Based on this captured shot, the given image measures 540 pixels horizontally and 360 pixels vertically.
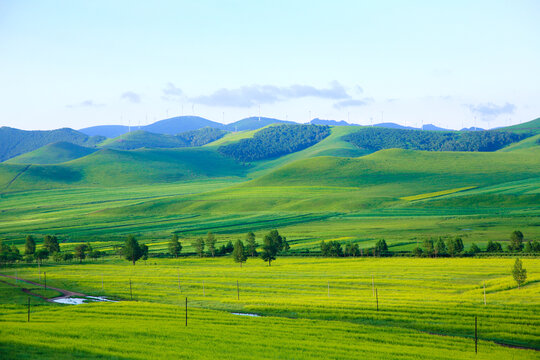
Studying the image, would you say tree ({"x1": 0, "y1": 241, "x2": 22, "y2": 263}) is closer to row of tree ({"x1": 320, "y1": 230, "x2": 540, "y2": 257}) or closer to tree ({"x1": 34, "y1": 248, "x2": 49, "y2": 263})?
tree ({"x1": 34, "y1": 248, "x2": 49, "y2": 263})

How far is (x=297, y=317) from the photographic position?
4644 centimetres

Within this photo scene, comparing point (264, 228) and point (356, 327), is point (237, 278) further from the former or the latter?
point (264, 228)

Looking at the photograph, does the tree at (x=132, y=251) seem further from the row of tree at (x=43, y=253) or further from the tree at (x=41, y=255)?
the tree at (x=41, y=255)

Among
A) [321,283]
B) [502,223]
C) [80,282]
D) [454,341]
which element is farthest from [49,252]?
[502,223]

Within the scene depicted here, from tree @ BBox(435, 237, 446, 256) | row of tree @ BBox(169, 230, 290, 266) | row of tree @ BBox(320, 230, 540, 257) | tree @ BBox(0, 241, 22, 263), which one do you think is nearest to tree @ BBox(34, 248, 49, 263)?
tree @ BBox(0, 241, 22, 263)

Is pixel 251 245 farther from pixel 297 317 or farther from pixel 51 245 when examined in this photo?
pixel 297 317

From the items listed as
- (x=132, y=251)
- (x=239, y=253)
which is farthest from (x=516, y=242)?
(x=132, y=251)

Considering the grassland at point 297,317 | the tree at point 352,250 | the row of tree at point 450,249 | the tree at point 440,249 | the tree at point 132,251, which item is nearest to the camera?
the grassland at point 297,317

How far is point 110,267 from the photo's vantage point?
9650cm

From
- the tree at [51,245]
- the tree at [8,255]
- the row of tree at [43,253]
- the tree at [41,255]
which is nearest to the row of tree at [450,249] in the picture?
the row of tree at [43,253]

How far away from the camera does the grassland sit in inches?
1316

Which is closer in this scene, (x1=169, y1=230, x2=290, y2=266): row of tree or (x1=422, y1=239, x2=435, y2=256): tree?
(x1=422, y1=239, x2=435, y2=256): tree

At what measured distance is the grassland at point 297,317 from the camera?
33.4 metres

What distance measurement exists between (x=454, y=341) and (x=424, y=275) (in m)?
35.3
